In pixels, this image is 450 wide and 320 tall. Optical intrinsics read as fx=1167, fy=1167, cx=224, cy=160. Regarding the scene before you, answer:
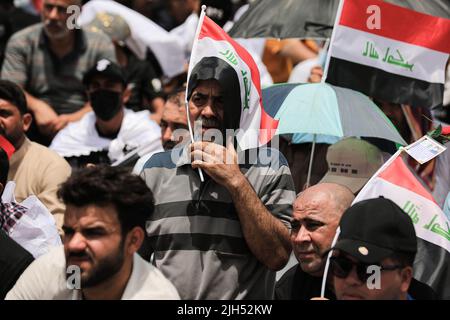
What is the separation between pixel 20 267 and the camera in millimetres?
5883

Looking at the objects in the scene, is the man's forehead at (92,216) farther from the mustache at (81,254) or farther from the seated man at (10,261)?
the seated man at (10,261)

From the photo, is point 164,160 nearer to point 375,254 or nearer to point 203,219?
point 203,219

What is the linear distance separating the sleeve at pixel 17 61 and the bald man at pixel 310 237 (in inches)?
160

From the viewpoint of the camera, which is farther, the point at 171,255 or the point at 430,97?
the point at 430,97

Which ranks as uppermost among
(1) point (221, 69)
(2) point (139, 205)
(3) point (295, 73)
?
(1) point (221, 69)

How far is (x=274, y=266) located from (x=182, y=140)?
194cm

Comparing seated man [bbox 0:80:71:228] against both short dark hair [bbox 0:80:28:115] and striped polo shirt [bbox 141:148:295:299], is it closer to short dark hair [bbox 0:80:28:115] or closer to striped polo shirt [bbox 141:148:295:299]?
short dark hair [bbox 0:80:28:115]

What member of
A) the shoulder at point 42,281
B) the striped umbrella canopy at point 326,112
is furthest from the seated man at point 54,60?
the shoulder at point 42,281

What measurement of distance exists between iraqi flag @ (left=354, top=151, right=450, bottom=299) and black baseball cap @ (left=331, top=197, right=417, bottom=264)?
0.77m

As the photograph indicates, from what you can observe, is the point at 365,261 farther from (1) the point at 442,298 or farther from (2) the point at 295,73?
(2) the point at 295,73

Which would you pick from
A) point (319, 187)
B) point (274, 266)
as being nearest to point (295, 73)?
point (319, 187)

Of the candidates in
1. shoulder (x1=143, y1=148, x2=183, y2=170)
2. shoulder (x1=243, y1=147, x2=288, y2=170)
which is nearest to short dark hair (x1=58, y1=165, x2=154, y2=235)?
shoulder (x1=143, y1=148, x2=183, y2=170)

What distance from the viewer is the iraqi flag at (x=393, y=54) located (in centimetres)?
787

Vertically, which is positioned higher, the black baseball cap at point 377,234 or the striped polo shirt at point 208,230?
the black baseball cap at point 377,234
